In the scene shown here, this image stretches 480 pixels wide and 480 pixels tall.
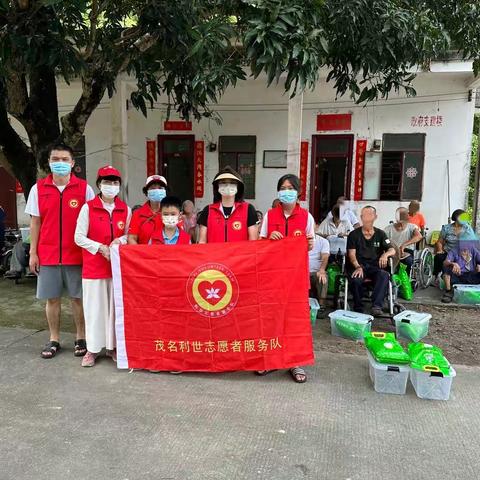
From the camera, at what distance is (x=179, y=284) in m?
3.68

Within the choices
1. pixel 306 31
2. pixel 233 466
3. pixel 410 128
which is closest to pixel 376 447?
pixel 233 466

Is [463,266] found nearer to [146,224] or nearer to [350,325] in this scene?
[350,325]

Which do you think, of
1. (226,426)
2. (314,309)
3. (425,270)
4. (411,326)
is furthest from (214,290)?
(425,270)

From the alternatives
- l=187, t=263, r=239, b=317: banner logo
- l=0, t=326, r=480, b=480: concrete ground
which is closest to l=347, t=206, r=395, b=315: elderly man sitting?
l=0, t=326, r=480, b=480: concrete ground

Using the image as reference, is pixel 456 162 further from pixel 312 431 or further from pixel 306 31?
pixel 312 431

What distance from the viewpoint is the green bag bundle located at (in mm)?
3316

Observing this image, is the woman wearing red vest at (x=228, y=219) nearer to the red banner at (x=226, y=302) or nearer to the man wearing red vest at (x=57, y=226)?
the red banner at (x=226, y=302)

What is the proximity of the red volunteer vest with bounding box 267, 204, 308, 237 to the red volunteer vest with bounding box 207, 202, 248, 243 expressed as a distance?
11.0 inches

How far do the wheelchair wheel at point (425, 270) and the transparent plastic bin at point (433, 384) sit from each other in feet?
12.3

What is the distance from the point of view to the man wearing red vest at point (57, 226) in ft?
12.5

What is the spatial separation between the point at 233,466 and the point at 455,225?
532 centimetres

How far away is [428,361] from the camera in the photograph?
11.0 ft

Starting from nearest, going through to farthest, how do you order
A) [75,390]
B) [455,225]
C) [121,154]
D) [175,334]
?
1. [75,390]
2. [175,334]
3. [455,225]
4. [121,154]

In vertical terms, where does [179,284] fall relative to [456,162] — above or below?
below
